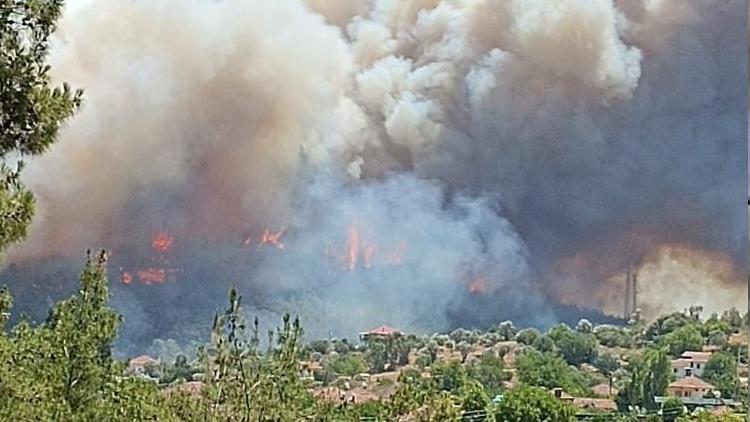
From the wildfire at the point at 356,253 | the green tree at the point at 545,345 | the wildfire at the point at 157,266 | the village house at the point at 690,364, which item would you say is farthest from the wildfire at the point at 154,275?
the village house at the point at 690,364

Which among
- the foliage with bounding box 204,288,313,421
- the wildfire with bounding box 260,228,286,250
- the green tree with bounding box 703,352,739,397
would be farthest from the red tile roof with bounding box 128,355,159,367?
the green tree with bounding box 703,352,739,397

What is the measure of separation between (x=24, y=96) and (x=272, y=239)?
1205 mm

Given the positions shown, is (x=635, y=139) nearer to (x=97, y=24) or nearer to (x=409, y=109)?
(x=409, y=109)

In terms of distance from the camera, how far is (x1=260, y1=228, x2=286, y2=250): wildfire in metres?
2.64

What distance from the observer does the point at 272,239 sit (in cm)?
264

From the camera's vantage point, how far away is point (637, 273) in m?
2.63

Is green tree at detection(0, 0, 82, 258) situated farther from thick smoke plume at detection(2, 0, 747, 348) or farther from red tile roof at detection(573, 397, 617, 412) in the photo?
red tile roof at detection(573, 397, 617, 412)

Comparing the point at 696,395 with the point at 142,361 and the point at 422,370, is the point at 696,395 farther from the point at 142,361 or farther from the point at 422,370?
the point at 142,361

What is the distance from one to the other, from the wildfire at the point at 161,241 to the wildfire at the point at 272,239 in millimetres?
236

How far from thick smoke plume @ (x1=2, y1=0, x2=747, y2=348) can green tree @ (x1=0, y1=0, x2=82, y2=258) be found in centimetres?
108

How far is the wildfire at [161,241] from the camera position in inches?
103

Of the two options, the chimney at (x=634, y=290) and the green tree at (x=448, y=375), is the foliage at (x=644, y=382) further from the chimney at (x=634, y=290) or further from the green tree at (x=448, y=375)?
the green tree at (x=448, y=375)

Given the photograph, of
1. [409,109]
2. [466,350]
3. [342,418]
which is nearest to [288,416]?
[342,418]

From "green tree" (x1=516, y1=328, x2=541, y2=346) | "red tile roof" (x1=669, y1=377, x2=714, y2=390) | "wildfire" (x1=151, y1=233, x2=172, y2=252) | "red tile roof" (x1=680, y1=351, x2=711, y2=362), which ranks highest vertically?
"wildfire" (x1=151, y1=233, x2=172, y2=252)
